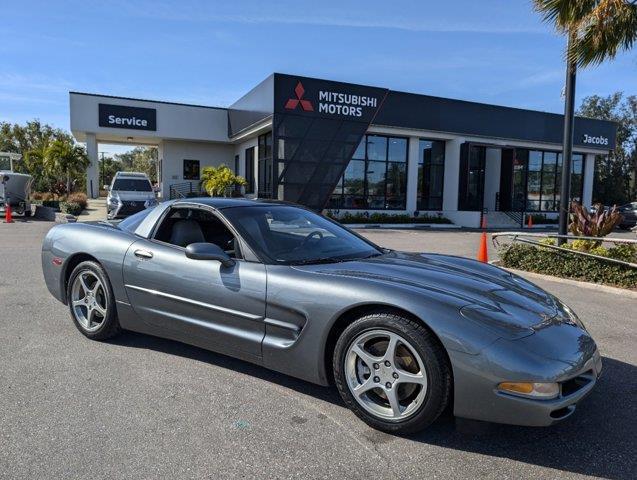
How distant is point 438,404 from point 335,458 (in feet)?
2.12

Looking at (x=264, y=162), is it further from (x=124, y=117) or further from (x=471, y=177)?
(x=471, y=177)

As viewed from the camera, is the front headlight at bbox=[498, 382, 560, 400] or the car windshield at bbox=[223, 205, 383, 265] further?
the car windshield at bbox=[223, 205, 383, 265]

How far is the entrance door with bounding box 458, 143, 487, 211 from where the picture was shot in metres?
27.2

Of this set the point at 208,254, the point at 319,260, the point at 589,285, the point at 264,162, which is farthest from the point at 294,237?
the point at 264,162

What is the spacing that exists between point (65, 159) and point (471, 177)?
21691 millimetres

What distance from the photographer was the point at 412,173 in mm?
26531

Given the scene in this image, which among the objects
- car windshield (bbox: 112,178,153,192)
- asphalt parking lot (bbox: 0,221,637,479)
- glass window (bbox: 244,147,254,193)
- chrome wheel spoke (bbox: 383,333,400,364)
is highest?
glass window (bbox: 244,147,254,193)

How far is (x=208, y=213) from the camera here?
14.6 feet

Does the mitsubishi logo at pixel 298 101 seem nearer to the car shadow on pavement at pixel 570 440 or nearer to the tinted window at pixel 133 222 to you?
the tinted window at pixel 133 222

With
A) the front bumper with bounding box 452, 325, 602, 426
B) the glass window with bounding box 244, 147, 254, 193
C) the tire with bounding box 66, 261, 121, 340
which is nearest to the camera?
the front bumper with bounding box 452, 325, 602, 426

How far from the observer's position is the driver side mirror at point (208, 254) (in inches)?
148

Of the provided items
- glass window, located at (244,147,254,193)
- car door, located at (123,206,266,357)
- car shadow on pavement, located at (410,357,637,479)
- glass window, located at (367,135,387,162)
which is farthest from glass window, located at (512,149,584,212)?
car door, located at (123,206,266,357)

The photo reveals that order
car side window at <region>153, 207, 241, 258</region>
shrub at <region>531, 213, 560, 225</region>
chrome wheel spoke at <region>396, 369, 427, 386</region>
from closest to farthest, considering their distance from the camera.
A: 1. chrome wheel spoke at <region>396, 369, 427, 386</region>
2. car side window at <region>153, 207, 241, 258</region>
3. shrub at <region>531, 213, 560, 225</region>

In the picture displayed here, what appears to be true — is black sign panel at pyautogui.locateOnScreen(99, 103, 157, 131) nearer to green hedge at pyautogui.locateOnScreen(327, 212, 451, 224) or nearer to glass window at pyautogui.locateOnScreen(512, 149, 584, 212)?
green hedge at pyautogui.locateOnScreen(327, 212, 451, 224)
